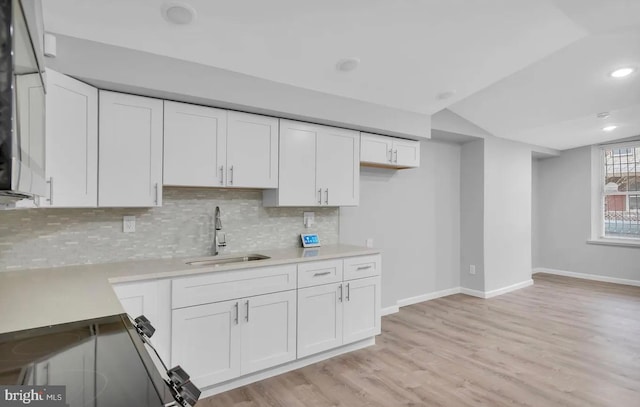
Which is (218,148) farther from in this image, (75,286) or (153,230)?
(75,286)

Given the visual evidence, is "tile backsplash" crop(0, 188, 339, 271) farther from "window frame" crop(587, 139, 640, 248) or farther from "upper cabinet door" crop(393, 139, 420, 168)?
"window frame" crop(587, 139, 640, 248)

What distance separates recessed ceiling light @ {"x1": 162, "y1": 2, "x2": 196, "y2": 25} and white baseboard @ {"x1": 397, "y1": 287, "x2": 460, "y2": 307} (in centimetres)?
386

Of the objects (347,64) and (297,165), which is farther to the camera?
(297,165)

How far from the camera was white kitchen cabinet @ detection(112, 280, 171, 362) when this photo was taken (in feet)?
6.80

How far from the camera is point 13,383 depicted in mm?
794

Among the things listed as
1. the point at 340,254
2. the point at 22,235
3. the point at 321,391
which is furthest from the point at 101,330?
the point at 340,254

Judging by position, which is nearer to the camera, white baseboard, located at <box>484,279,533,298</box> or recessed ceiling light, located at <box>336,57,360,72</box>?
recessed ceiling light, located at <box>336,57,360,72</box>

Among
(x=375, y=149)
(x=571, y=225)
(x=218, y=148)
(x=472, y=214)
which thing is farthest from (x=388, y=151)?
(x=571, y=225)

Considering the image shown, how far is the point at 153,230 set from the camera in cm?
268

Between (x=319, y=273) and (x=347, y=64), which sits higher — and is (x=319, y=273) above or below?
below

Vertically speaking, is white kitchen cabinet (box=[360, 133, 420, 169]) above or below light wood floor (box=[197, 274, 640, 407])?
above

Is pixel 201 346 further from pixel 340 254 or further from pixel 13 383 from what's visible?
pixel 13 383

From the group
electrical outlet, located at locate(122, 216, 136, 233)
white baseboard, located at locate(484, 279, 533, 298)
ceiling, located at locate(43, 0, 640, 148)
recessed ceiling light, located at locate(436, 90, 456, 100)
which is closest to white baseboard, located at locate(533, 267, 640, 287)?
white baseboard, located at locate(484, 279, 533, 298)

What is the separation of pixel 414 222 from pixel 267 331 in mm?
2773
